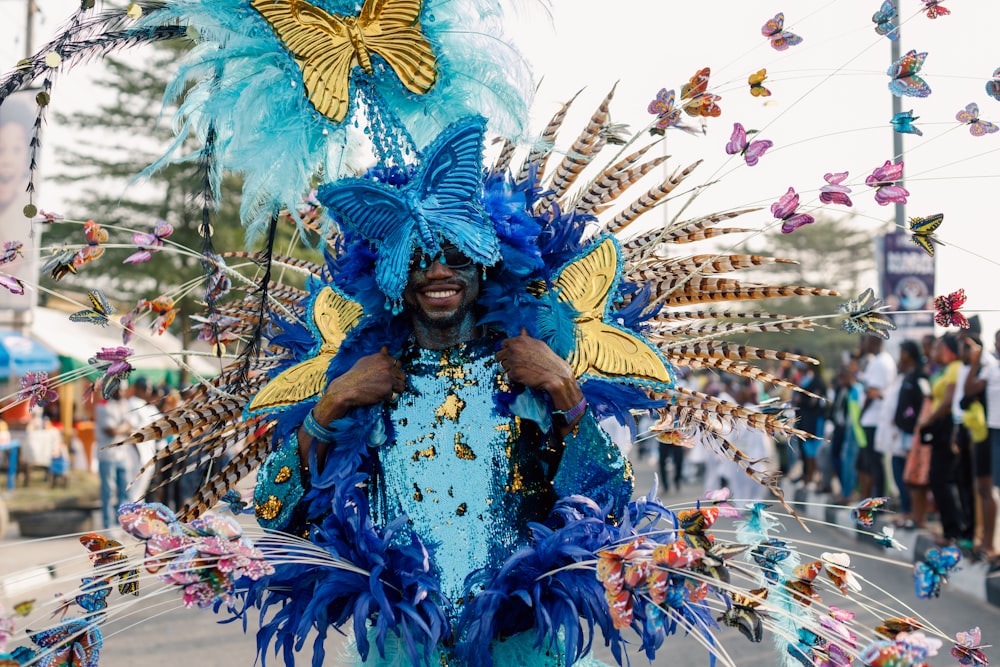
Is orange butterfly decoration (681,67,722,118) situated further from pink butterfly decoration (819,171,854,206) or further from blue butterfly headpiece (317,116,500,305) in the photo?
blue butterfly headpiece (317,116,500,305)

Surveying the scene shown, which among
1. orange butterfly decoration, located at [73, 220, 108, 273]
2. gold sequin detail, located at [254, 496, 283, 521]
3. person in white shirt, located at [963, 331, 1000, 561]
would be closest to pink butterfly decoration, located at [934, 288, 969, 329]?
gold sequin detail, located at [254, 496, 283, 521]

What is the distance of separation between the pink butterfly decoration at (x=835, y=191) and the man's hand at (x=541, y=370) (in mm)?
723

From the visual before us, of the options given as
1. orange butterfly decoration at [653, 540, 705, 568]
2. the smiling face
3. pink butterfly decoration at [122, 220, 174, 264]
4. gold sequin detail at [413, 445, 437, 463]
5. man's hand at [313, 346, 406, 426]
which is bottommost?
orange butterfly decoration at [653, 540, 705, 568]

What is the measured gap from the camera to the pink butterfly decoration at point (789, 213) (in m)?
2.24

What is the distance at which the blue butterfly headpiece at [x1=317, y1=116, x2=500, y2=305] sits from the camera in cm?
216

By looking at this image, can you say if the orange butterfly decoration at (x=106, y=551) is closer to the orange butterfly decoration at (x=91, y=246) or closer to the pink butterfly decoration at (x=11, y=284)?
the pink butterfly decoration at (x=11, y=284)

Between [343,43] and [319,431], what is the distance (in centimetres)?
95

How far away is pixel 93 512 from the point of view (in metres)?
10.3

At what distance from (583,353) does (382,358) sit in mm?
489

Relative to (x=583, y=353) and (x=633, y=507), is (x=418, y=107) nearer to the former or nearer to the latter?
(x=583, y=353)

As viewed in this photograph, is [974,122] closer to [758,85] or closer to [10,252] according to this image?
[758,85]

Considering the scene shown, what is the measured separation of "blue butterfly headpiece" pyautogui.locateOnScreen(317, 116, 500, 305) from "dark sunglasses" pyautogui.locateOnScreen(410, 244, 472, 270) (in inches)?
1.0

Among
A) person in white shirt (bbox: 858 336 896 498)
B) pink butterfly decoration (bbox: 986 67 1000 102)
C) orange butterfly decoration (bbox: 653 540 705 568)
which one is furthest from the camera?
person in white shirt (bbox: 858 336 896 498)

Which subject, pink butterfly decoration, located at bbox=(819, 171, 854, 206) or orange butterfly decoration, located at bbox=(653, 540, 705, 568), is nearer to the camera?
orange butterfly decoration, located at bbox=(653, 540, 705, 568)
